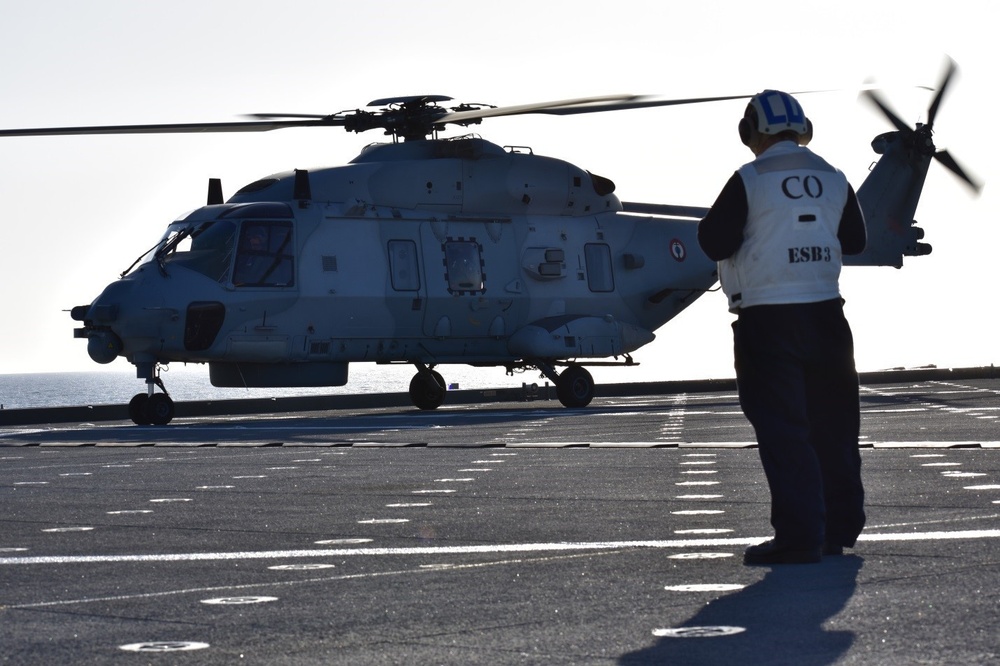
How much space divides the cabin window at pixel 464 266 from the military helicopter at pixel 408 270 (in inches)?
1.0

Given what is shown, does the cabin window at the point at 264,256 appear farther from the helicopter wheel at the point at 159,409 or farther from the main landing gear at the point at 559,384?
the main landing gear at the point at 559,384

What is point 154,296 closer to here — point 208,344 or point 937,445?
point 208,344

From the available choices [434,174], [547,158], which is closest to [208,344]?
[434,174]

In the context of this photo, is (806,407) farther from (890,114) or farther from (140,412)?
(890,114)

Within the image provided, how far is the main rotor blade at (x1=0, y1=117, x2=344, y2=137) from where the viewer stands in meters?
22.9

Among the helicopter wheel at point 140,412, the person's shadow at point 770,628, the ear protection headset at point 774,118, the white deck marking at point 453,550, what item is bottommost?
the person's shadow at point 770,628

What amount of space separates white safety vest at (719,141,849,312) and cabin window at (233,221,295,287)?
1851 centimetres

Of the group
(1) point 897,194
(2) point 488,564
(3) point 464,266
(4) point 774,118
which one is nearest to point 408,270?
(3) point 464,266

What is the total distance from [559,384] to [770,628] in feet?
79.4

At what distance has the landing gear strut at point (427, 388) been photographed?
28953 millimetres

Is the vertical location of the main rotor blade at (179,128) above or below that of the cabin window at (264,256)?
Result: above

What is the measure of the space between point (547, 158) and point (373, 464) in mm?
15296

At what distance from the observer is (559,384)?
2875 cm

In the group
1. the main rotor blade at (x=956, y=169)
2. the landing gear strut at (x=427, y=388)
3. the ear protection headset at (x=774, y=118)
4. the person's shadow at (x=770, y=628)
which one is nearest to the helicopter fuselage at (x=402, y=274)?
the landing gear strut at (x=427, y=388)
